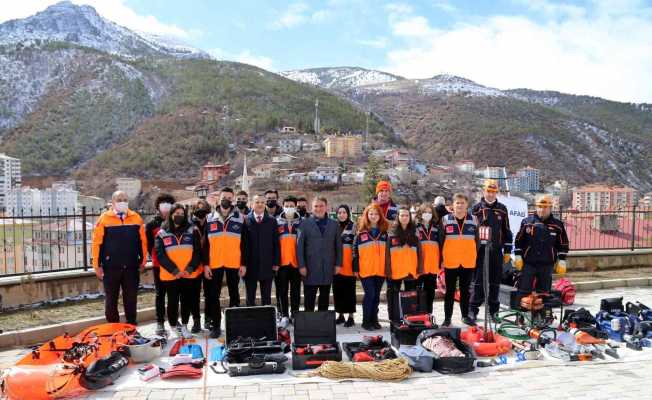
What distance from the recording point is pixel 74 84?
4870 inches

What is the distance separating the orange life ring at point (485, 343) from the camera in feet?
18.9

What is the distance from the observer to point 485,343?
5848mm

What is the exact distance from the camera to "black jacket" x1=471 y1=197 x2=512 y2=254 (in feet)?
23.2

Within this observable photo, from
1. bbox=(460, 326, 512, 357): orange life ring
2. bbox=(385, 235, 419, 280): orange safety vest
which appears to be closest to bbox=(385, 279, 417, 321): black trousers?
bbox=(385, 235, 419, 280): orange safety vest

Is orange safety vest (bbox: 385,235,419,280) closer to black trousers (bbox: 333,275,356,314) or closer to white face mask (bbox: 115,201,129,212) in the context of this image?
black trousers (bbox: 333,275,356,314)

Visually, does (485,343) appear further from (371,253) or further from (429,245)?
(371,253)

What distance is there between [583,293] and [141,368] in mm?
7763

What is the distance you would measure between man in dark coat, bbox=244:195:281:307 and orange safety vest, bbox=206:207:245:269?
172mm

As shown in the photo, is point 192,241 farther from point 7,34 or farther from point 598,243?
point 7,34

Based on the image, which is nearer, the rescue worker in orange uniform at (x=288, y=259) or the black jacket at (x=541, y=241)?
the rescue worker in orange uniform at (x=288, y=259)

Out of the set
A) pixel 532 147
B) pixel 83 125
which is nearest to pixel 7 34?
pixel 83 125

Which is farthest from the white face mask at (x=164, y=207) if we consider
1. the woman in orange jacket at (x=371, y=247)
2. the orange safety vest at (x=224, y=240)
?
the woman in orange jacket at (x=371, y=247)

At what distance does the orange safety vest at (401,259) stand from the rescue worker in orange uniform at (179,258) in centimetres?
246

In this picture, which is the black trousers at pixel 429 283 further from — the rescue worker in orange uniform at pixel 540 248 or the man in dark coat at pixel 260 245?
the man in dark coat at pixel 260 245
